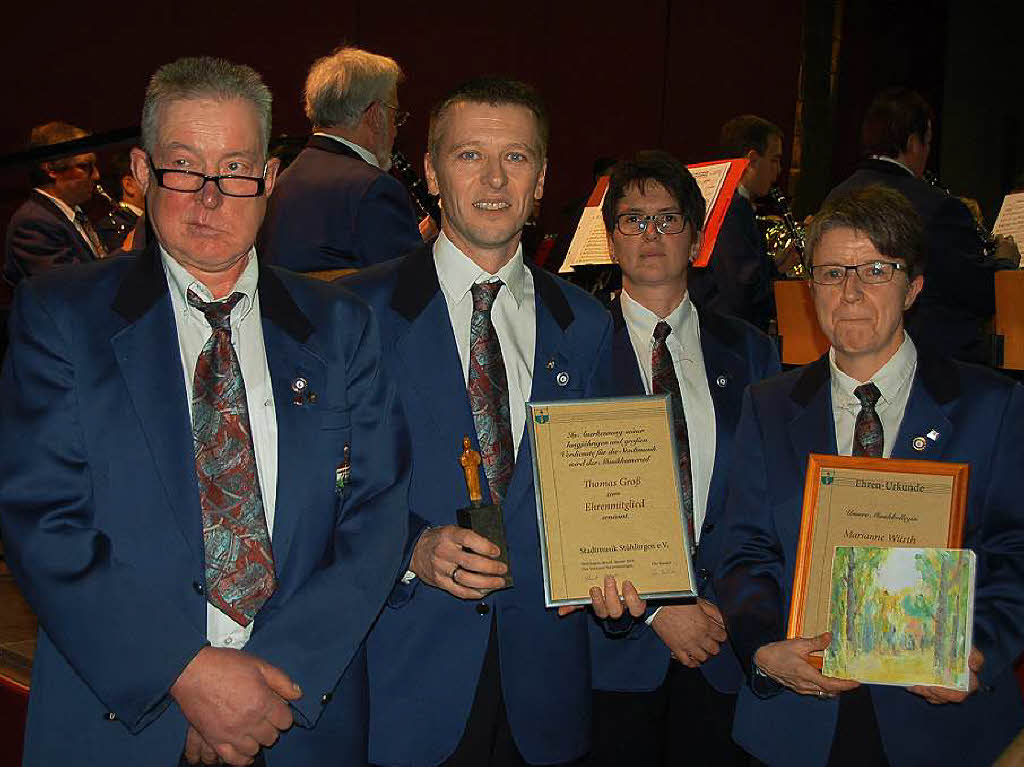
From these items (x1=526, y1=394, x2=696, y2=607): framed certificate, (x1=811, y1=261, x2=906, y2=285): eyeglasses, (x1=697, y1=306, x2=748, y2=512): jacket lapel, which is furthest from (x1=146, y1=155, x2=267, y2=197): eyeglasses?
(x1=697, y1=306, x2=748, y2=512): jacket lapel

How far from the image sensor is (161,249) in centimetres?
190

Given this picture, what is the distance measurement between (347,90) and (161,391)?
228cm

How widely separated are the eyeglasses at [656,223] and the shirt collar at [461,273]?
22.8 inches

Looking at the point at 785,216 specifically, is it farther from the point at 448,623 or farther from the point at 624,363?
the point at 448,623

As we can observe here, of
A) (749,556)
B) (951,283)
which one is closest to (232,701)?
(749,556)

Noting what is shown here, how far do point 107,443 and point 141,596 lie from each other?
0.24 metres

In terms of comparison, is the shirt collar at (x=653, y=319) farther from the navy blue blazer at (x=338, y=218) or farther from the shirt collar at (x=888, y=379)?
the navy blue blazer at (x=338, y=218)

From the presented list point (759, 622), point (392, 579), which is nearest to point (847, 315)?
point (759, 622)

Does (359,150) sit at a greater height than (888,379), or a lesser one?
greater

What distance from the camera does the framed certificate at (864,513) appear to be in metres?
1.96

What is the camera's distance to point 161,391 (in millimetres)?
1779

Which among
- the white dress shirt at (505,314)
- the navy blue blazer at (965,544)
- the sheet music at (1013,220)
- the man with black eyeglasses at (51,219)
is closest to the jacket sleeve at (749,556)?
the navy blue blazer at (965,544)

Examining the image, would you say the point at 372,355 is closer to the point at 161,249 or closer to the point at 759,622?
the point at 161,249

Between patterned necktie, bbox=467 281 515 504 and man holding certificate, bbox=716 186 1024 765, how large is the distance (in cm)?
46
